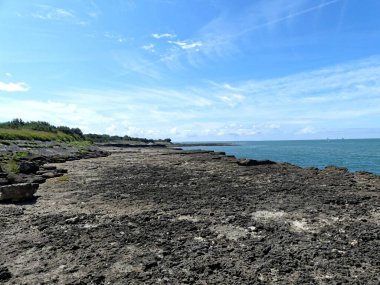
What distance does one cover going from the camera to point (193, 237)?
10297 mm

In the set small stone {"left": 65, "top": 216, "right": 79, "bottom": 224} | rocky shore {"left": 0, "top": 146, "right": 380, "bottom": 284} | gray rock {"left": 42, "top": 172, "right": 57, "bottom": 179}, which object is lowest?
rocky shore {"left": 0, "top": 146, "right": 380, "bottom": 284}

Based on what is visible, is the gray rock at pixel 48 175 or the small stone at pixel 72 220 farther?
the gray rock at pixel 48 175

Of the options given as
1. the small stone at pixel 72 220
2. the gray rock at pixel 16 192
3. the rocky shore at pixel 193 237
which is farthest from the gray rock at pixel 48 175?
the small stone at pixel 72 220

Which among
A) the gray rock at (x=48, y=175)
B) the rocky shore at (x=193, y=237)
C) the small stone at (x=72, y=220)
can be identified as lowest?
the rocky shore at (x=193, y=237)

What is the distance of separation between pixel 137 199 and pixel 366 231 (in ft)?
33.8

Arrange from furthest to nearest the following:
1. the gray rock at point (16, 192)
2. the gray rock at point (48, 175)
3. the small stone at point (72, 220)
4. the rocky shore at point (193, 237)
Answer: the gray rock at point (48, 175) < the gray rock at point (16, 192) < the small stone at point (72, 220) < the rocky shore at point (193, 237)

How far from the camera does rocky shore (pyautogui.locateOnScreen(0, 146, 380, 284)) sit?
7.74 metres

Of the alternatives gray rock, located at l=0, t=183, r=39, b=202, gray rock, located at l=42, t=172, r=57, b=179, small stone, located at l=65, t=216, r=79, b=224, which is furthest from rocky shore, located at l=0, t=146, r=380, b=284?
gray rock, located at l=42, t=172, r=57, b=179

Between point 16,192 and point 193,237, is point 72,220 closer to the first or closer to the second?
point 193,237

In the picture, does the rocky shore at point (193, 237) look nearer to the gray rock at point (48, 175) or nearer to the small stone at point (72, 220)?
the small stone at point (72, 220)

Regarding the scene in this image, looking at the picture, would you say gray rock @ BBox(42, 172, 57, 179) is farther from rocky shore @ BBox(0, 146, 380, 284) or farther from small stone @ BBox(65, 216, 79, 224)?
small stone @ BBox(65, 216, 79, 224)

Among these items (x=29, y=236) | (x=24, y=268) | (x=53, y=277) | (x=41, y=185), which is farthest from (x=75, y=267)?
(x=41, y=185)

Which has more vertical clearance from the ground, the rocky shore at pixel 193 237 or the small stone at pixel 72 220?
the small stone at pixel 72 220

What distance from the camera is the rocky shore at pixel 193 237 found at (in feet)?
25.4
